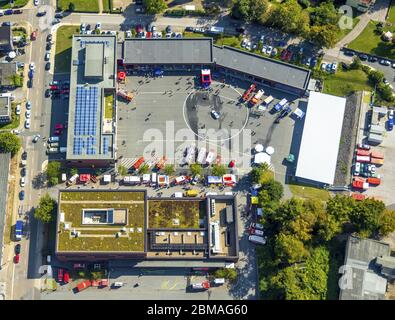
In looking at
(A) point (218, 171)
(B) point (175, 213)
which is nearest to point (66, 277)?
(B) point (175, 213)

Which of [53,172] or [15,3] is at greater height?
[15,3]

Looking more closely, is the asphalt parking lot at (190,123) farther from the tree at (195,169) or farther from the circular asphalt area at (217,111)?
the tree at (195,169)

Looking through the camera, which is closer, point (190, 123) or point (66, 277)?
point (66, 277)

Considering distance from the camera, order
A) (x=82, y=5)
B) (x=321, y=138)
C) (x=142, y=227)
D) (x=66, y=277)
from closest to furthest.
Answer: (x=142, y=227), (x=66, y=277), (x=321, y=138), (x=82, y=5)

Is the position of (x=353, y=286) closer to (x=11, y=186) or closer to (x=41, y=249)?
(x=41, y=249)

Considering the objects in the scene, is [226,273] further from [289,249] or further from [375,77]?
[375,77]

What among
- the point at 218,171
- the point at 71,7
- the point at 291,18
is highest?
the point at 291,18

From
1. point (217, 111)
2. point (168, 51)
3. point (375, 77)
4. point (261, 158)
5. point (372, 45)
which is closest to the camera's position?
point (261, 158)

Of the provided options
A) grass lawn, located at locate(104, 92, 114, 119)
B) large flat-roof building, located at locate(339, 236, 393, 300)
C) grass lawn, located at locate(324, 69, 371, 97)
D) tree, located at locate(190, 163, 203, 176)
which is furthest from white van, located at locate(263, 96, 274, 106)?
large flat-roof building, located at locate(339, 236, 393, 300)

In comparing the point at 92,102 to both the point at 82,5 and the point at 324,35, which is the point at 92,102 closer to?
the point at 82,5
